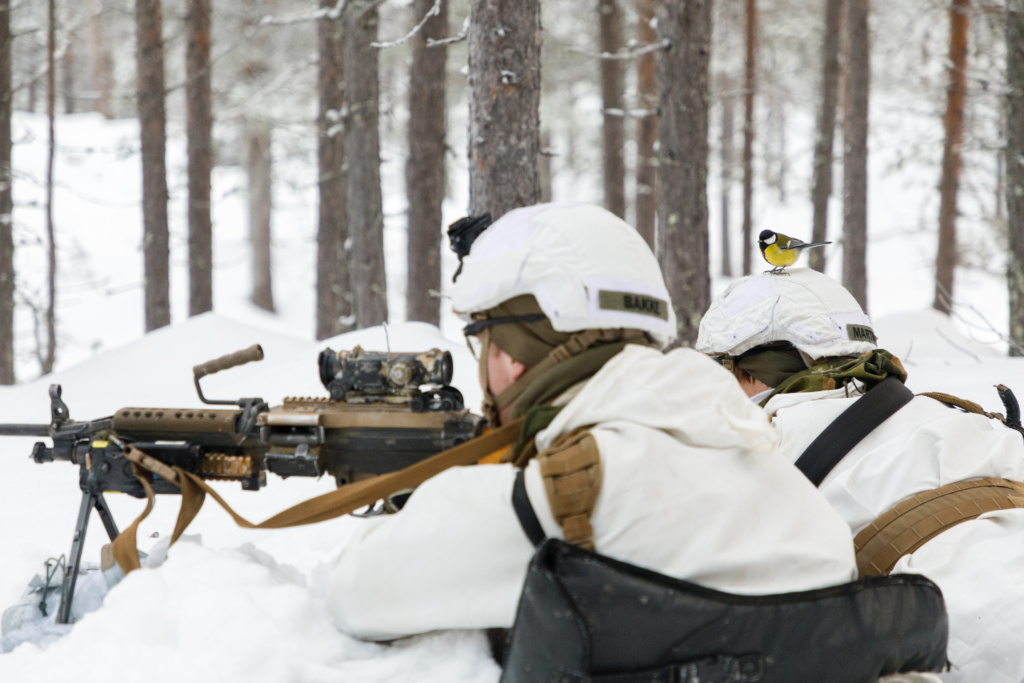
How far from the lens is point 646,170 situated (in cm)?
1639

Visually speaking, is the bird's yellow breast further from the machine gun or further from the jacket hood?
the jacket hood

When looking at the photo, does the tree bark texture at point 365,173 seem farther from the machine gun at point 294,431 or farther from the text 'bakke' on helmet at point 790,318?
the machine gun at point 294,431

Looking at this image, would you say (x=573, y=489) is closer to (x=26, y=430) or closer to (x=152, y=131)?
(x=26, y=430)

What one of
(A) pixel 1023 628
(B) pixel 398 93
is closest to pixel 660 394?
(A) pixel 1023 628

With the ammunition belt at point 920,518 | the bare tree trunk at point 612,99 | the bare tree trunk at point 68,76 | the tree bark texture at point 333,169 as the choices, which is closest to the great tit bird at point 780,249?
the ammunition belt at point 920,518

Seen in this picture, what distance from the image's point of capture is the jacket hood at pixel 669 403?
1.71m

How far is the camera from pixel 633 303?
1.85 m

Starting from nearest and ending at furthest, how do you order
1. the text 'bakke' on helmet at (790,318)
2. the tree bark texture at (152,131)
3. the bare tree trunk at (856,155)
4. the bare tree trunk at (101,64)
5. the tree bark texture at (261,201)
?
the text 'bakke' on helmet at (790,318), the tree bark texture at (152,131), the bare tree trunk at (856,155), the tree bark texture at (261,201), the bare tree trunk at (101,64)

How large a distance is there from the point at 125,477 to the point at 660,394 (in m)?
1.55

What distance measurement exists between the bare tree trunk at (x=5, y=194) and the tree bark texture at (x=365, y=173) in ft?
12.0

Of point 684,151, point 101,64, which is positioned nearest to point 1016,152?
point 684,151

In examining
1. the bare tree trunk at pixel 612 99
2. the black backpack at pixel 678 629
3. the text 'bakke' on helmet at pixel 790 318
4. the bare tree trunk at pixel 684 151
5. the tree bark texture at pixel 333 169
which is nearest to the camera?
the black backpack at pixel 678 629

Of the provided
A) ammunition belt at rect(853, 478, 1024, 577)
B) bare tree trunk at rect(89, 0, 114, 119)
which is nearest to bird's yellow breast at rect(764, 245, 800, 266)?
ammunition belt at rect(853, 478, 1024, 577)

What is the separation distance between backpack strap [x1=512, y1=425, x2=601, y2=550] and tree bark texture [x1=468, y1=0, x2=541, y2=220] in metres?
3.68
